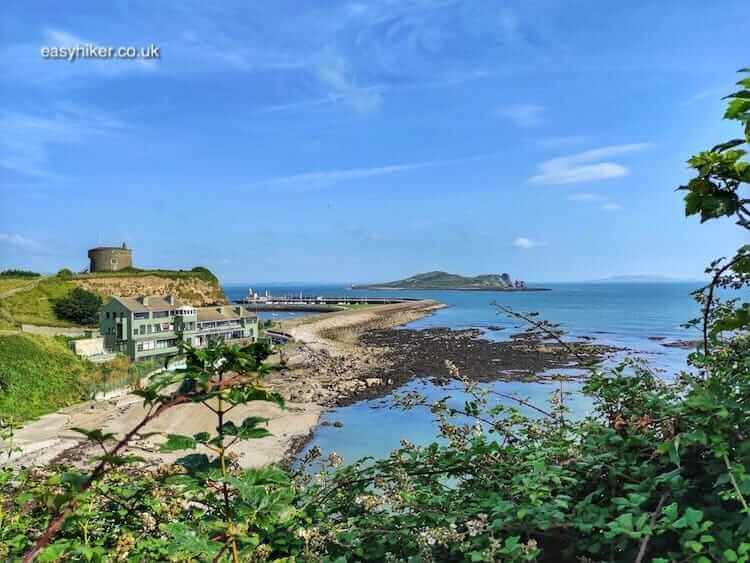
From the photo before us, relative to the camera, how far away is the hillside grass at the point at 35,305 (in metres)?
39.8

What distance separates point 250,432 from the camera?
1281mm

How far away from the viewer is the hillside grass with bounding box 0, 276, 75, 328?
39844 millimetres

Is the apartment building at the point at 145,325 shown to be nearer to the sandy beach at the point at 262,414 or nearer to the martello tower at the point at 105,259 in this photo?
the sandy beach at the point at 262,414

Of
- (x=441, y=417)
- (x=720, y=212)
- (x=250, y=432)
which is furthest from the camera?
(x=441, y=417)

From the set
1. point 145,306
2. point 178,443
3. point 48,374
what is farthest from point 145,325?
point 178,443

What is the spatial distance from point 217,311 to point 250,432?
4478 cm

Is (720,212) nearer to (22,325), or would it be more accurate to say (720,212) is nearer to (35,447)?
(35,447)

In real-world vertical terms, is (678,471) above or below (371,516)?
above

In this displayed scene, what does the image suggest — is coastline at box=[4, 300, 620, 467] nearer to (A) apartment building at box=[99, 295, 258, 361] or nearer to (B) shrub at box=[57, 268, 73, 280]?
(A) apartment building at box=[99, 295, 258, 361]

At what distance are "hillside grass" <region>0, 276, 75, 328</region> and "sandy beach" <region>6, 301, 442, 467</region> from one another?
17373 millimetres

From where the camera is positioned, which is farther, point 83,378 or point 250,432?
point 83,378

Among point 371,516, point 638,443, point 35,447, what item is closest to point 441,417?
point 371,516

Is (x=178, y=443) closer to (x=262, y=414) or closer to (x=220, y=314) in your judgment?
(x=262, y=414)

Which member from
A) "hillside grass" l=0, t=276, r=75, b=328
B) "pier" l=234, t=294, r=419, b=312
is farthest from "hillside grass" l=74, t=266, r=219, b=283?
"pier" l=234, t=294, r=419, b=312
